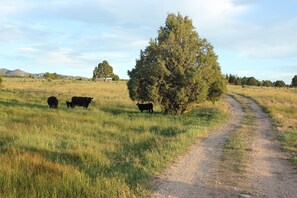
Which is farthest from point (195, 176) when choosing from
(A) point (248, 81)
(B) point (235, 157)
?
(A) point (248, 81)

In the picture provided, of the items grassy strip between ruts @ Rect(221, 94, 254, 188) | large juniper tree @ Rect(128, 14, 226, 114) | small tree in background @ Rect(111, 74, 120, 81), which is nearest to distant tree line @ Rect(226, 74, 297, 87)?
small tree in background @ Rect(111, 74, 120, 81)

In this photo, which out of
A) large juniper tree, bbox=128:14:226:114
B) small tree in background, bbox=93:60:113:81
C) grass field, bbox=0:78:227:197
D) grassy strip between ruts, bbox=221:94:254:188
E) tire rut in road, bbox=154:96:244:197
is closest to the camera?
grass field, bbox=0:78:227:197

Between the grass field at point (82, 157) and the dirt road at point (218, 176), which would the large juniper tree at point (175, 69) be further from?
the dirt road at point (218, 176)

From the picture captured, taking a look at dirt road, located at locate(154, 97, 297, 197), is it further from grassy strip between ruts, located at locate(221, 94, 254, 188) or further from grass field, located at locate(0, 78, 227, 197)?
grass field, located at locate(0, 78, 227, 197)

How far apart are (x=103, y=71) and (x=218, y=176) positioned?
109638mm

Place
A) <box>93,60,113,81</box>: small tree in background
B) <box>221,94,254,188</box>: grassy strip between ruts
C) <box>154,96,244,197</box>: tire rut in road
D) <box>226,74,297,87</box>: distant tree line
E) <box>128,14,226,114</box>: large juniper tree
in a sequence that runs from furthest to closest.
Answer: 1. <box>226,74,297,87</box>: distant tree line
2. <box>93,60,113,81</box>: small tree in background
3. <box>128,14,226,114</box>: large juniper tree
4. <box>221,94,254,188</box>: grassy strip between ruts
5. <box>154,96,244,197</box>: tire rut in road

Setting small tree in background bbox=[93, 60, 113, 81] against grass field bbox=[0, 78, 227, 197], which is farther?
small tree in background bbox=[93, 60, 113, 81]

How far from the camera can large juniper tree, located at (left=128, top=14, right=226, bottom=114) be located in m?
24.0

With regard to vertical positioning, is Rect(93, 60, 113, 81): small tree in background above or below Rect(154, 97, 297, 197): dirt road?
above

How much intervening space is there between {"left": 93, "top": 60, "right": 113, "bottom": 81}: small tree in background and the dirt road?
104771 mm

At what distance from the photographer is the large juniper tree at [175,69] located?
78.7 feet

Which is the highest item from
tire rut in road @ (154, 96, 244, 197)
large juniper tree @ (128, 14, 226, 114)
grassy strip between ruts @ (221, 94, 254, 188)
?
large juniper tree @ (128, 14, 226, 114)

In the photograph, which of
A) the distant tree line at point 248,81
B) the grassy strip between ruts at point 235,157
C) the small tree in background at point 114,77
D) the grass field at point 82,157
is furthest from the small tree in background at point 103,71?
the grassy strip between ruts at point 235,157

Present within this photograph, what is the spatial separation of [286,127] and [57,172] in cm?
1526
